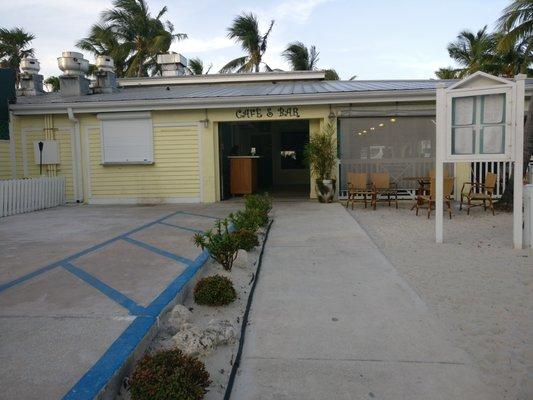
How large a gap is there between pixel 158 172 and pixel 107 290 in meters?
8.83

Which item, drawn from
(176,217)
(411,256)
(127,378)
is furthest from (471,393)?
(176,217)

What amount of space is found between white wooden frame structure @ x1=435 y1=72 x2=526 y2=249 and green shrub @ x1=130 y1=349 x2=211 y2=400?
Result: 539cm

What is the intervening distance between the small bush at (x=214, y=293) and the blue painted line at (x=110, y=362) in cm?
69

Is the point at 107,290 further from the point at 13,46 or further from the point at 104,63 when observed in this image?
the point at 13,46

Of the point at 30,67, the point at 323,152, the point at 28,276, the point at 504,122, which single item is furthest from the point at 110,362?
the point at 30,67

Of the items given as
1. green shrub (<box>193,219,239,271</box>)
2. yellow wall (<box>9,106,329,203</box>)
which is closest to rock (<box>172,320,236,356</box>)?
green shrub (<box>193,219,239,271</box>)

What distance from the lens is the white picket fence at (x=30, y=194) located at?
10578mm

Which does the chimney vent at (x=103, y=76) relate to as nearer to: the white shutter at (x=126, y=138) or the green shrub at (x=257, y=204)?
the white shutter at (x=126, y=138)

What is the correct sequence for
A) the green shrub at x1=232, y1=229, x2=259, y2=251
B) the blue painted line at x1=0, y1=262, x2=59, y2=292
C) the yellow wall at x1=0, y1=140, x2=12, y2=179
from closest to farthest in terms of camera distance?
the blue painted line at x1=0, y1=262, x2=59, y2=292 < the green shrub at x1=232, y1=229, x2=259, y2=251 < the yellow wall at x1=0, y1=140, x2=12, y2=179

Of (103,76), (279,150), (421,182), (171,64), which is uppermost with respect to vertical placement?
(171,64)

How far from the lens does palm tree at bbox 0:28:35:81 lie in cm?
2770

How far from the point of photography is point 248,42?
28125mm

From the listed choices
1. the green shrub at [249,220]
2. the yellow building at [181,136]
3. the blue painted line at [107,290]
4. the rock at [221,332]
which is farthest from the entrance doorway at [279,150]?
the rock at [221,332]

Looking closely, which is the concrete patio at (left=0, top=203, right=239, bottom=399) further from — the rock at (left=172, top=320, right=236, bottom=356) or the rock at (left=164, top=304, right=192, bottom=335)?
the rock at (left=172, top=320, right=236, bottom=356)
